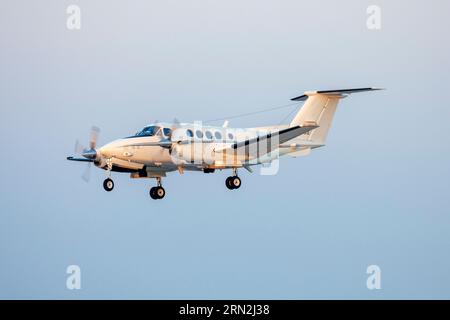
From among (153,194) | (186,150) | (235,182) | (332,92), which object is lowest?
(153,194)

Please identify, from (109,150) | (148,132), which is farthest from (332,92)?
(109,150)

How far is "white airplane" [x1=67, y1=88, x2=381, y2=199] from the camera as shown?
Result: 196ft

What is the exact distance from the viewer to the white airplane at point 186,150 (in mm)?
59656

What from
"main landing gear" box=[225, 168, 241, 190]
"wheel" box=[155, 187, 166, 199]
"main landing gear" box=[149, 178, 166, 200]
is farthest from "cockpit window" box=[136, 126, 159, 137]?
"main landing gear" box=[225, 168, 241, 190]

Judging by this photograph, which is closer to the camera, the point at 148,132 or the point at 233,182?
the point at 148,132

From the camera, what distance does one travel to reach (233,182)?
61.5 m

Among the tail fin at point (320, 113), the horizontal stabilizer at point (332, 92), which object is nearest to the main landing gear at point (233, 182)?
the tail fin at point (320, 113)

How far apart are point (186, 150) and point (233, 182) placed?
2812mm

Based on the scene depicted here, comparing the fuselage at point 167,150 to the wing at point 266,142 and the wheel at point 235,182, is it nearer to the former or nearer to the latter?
the wing at point 266,142

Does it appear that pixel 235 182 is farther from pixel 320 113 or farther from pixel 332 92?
pixel 332 92

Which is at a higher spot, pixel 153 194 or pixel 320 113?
pixel 320 113

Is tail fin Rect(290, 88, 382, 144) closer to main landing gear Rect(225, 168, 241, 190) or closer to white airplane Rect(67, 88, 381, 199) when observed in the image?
white airplane Rect(67, 88, 381, 199)
